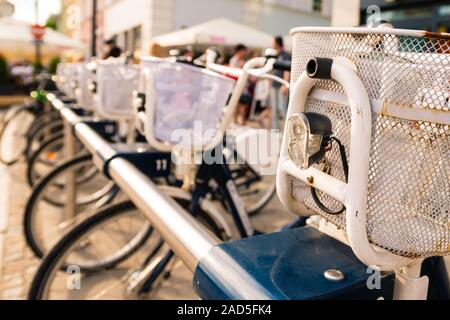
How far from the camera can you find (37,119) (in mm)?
5805

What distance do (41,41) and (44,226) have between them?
8.29m

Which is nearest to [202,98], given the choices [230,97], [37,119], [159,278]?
[230,97]

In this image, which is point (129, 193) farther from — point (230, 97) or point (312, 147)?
point (230, 97)

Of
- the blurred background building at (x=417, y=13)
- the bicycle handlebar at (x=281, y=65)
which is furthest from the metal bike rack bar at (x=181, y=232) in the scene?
the blurred background building at (x=417, y=13)

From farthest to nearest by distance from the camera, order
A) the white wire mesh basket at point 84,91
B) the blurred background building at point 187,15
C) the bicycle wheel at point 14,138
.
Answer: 1. the blurred background building at point 187,15
2. the bicycle wheel at point 14,138
3. the white wire mesh basket at point 84,91

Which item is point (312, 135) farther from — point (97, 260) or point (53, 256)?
point (97, 260)

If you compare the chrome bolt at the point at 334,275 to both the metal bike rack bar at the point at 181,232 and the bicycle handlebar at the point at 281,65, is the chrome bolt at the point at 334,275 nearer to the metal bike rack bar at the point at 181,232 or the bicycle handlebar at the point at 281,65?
the metal bike rack bar at the point at 181,232

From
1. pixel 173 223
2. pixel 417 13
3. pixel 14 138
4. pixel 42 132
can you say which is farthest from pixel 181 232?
pixel 417 13

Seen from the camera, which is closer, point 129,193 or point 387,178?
point 387,178

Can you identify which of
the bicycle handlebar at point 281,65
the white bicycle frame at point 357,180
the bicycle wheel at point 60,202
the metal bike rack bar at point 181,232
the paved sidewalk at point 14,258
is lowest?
the paved sidewalk at point 14,258

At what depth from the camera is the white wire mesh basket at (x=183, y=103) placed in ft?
7.23

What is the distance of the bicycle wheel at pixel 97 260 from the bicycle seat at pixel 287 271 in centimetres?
78
